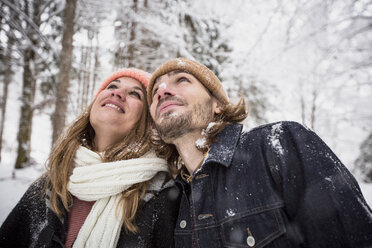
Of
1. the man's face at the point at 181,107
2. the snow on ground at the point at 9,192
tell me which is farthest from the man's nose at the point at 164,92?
the snow on ground at the point at 9,192

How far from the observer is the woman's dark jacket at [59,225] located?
1532 mm

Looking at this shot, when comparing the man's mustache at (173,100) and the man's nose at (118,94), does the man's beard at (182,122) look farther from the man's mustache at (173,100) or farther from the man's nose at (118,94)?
the man's nose at (118,94)

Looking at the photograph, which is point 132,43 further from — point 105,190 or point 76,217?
point 76,217

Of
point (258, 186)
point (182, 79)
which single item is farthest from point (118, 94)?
point (258, 186)

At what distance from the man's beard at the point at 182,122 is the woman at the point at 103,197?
388mm

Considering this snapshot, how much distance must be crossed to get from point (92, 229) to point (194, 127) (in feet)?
4.10

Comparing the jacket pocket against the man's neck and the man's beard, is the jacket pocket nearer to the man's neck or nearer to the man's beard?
the man's neck

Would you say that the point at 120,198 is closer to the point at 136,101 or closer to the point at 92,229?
the point at 92,229

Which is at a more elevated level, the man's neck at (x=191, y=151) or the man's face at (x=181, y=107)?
the man's face at (x=181, y=107)

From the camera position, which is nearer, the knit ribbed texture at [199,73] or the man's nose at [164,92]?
the man's nose at [164,92]

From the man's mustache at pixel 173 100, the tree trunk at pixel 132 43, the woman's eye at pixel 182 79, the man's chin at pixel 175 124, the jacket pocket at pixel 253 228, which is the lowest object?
the jacket pocket at pixel 253 228

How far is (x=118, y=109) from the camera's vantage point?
2.10 meters

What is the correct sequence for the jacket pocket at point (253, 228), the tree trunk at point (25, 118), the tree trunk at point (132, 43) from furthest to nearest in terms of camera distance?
the tree trunk at point (25, 118) → the tree trunk at point (132, 43) → the jacket pocket at point (253, 228)

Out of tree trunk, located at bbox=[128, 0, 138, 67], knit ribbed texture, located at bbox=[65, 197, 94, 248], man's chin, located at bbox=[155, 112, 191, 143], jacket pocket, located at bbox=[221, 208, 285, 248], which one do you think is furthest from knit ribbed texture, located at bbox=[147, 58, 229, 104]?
tree trunk, located at bbox=[128, 0, 138, 67]
